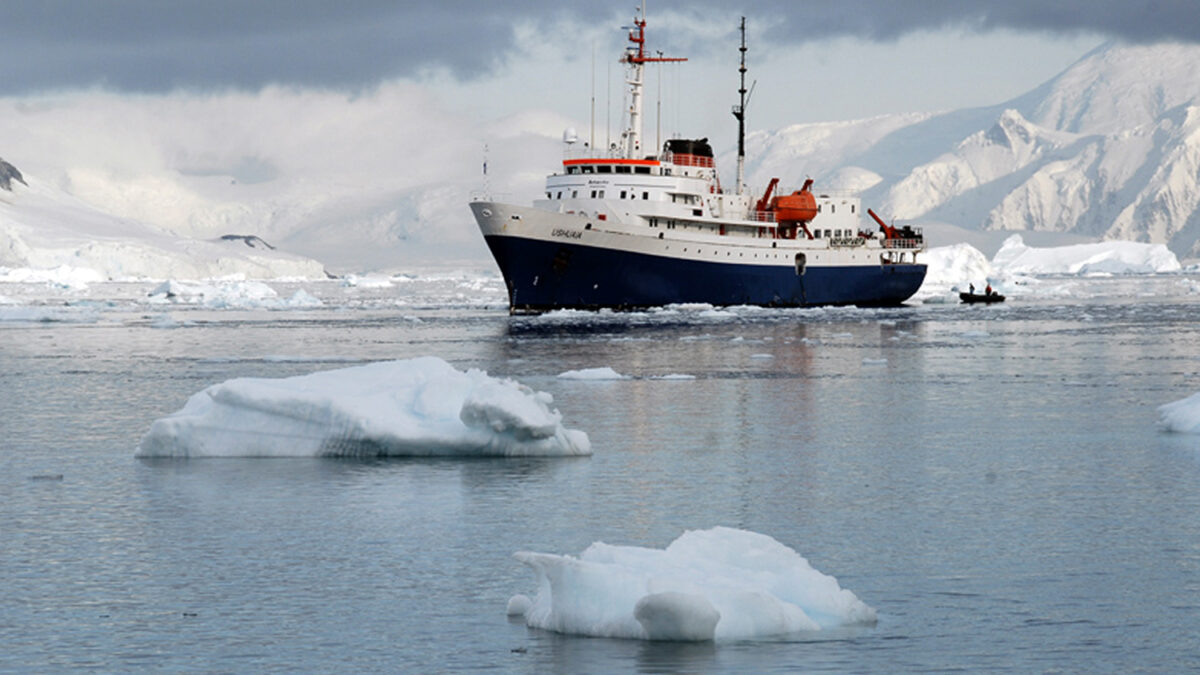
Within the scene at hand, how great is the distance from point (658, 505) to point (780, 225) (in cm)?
5885

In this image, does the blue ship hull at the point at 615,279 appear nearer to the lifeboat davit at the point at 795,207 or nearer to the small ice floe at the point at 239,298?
the lifeboat davit at the point at 795,207

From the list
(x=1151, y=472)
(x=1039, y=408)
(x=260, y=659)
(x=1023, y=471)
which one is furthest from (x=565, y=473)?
(x=1039, y=408)

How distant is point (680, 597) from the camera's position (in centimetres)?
971

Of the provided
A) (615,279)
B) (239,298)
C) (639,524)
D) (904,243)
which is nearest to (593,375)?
(639,524)

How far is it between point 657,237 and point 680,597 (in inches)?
2260

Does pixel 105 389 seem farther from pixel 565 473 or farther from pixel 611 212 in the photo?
pixel 611 212

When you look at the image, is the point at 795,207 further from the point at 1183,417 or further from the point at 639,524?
the point at 639,524

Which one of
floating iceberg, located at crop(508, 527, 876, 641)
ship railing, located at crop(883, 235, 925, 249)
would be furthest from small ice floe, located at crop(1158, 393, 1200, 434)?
ship railing, located at crop(883, 235, 925, 249)

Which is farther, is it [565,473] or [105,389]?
[105,389]

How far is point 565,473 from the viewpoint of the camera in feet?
57.1

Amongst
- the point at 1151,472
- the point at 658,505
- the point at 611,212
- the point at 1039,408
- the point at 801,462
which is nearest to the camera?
the point at 658,505

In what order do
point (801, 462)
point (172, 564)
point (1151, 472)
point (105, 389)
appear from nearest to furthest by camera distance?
point (172, 564) → point (1151, 472) → point (801, 462) → point (105, 389)

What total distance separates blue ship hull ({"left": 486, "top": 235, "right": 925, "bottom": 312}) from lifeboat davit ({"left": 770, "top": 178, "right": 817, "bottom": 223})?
244 centimetres

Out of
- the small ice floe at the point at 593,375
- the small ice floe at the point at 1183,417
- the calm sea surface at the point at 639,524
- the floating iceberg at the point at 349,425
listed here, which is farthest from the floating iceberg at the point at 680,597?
the small ice floe at the point at 593,375
